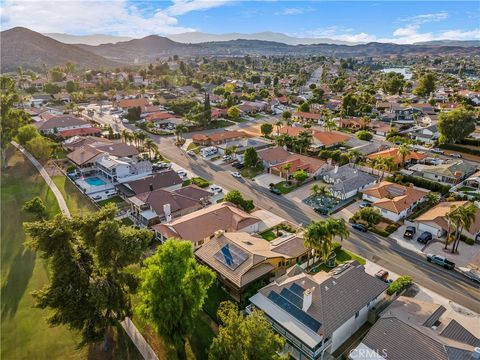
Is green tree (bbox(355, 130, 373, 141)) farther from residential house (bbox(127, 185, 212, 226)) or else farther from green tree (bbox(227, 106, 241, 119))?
residential house (bbox(127, 185, 212, 226))

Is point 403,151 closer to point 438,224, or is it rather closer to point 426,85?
point 438,224

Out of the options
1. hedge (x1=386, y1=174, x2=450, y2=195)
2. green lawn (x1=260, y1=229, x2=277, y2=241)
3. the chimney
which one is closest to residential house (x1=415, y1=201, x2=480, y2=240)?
hedge (x1=386, y1=174, x2=450, y2=195)

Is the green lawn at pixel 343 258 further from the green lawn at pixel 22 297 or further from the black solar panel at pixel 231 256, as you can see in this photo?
the green lawn at pixel 22 297

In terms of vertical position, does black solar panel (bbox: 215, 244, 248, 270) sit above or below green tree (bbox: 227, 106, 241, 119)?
below

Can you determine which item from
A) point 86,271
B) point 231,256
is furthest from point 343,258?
point 86,271

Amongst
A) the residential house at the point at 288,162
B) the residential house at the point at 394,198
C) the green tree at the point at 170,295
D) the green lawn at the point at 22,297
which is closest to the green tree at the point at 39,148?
the green lawn at the point at 22,297

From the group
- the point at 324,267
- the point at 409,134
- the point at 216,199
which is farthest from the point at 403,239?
the point at 409,134
